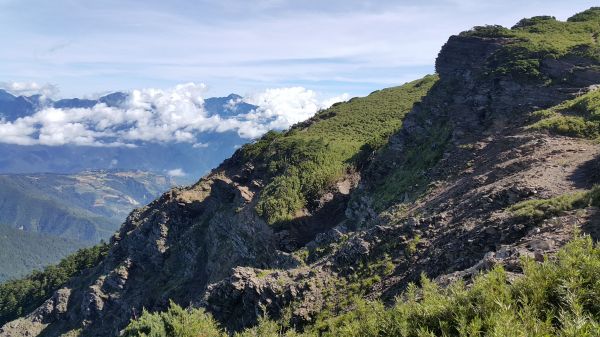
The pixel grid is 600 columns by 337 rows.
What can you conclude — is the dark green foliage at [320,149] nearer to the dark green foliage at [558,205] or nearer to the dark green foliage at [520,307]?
the dark green foliage at [558,205]

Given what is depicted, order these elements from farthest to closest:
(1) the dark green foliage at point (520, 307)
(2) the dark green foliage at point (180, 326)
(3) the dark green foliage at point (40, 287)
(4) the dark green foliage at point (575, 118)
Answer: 1. (3) the dark green foliage at point (40, 287)
2. (4) the dark green foliage at point (575, 118)
3. (2) the dark green foliage at point (180, 326)
4. (1) the dark green foliage at point (520, 307)

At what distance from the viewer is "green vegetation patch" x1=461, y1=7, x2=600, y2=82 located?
4045cm

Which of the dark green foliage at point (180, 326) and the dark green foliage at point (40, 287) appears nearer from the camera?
the dark green foliage at point (180, 326)

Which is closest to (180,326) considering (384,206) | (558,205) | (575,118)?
(384,206)

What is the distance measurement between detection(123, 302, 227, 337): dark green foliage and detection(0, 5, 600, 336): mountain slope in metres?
1.59

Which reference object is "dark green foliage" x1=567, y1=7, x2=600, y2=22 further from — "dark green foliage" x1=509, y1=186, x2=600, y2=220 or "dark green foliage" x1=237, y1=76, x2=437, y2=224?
"dark green foliage" x1=509, y1=186, x2=600, y2=220

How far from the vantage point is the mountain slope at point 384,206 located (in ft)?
78.9

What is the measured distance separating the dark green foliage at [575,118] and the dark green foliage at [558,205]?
12307mm

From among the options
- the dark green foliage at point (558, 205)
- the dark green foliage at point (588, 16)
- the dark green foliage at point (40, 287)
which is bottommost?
the dark green foliage at point (40, 287)

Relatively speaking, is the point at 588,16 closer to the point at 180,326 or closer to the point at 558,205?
the point at 558,205

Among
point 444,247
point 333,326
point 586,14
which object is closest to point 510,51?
point 586,14

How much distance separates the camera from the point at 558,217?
2009cm

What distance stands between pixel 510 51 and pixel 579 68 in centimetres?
626

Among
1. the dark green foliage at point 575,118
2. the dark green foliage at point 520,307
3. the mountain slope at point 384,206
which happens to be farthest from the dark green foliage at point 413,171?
the dark green foliage at point 520,307
